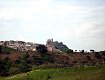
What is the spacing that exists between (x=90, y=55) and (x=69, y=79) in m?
84.8

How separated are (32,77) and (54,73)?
5593 millimetres

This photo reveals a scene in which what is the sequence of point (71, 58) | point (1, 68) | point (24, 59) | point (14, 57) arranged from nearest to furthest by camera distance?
point (1, 68), point (24, 59), point (14, 57), point (71, 58)

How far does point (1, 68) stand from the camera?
276 ft

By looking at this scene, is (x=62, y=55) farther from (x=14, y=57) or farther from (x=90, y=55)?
(x=14, y=57)

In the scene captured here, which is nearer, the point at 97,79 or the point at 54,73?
the point at 97,79

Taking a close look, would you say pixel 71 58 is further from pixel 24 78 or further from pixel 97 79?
pixel 97 79

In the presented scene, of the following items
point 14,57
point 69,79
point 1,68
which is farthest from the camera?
point 14,57

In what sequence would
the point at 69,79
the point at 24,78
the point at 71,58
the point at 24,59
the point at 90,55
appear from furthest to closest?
the point at 90,55
the point at 71,58
the point at 24,59
the point at 24,78
the point at 69,79

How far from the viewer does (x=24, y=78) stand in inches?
2200

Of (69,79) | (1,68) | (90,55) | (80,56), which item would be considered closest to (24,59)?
(1,68)

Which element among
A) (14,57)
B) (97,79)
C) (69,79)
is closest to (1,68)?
(14,57)

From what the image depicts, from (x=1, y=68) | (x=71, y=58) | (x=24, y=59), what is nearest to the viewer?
(x=1, y=68)

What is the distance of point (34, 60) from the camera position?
108438 mm

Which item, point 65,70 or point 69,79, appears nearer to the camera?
point 69,79
